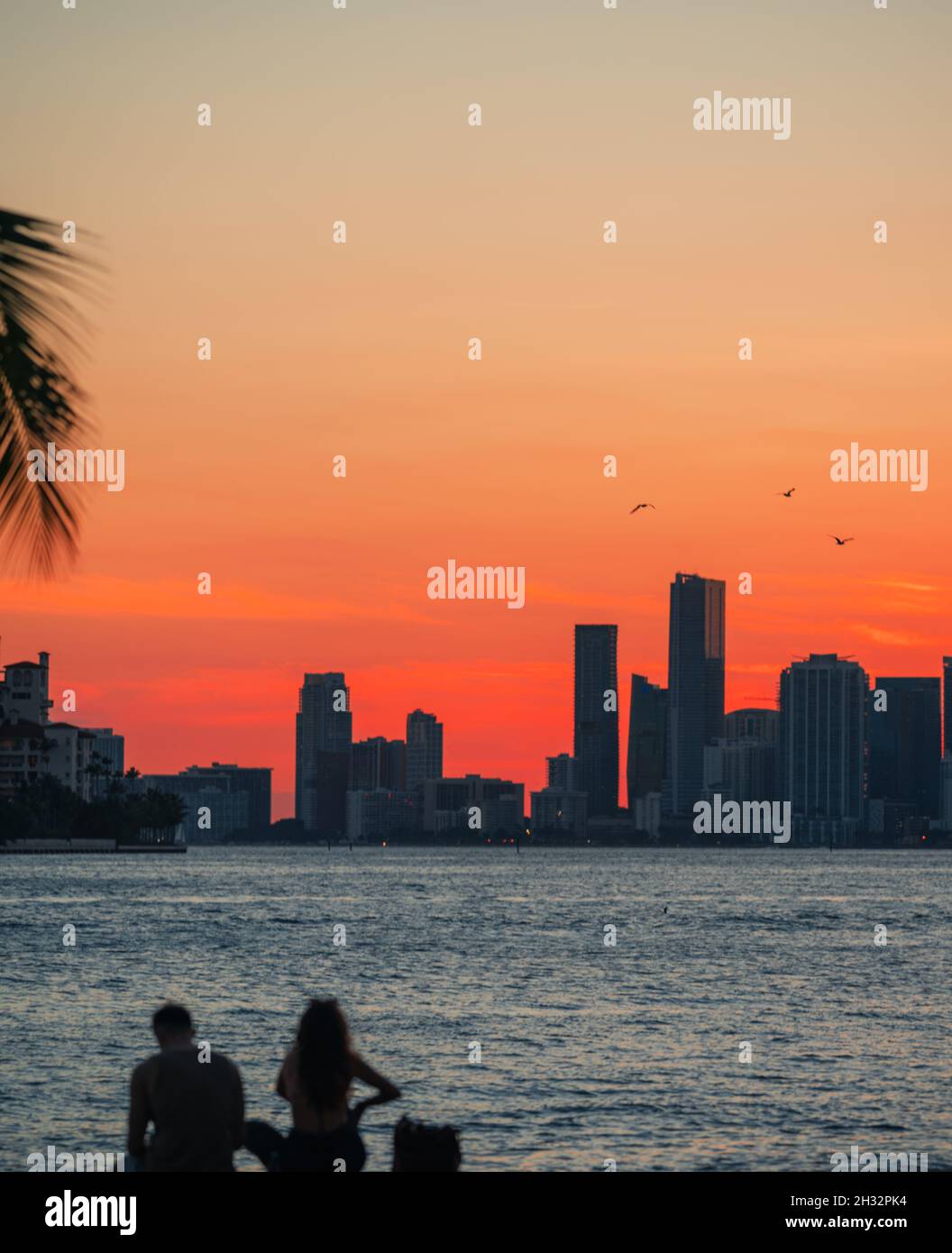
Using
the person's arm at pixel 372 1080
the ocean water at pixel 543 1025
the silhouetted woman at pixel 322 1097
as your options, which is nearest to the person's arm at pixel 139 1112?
the silhouetted woman at pixel 322 1097

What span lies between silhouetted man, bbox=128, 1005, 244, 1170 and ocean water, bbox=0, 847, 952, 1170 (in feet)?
76.9

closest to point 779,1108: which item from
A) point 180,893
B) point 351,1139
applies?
point 351,1139

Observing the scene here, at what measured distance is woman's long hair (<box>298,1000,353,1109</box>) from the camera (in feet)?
41.4

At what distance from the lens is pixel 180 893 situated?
172 metres

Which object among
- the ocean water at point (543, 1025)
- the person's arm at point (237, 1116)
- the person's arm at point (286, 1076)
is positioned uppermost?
the person's arm at point (286, 1076)

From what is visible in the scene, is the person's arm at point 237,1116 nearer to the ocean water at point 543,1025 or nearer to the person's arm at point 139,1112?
the person's arm at point 139,1112

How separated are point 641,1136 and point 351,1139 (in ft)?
88.4

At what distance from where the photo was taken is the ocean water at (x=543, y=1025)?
1527 inches

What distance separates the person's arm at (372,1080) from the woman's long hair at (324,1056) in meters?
0.10

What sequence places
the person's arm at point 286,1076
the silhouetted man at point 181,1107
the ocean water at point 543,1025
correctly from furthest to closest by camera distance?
the ocean water at point 543,1025 → the person's arm at point 286,1076 → the silhouetted man at point 181,1107

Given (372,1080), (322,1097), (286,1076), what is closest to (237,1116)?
(286,1076)

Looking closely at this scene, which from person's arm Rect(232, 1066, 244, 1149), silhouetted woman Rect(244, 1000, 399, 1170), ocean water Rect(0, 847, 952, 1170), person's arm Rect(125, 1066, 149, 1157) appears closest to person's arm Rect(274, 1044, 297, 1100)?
silhouetted woman Rect(244, 1000, 399, 1170)
